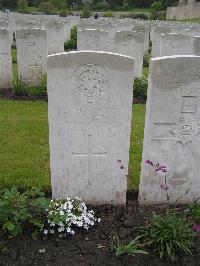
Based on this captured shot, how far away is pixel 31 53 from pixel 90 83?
6.06 meters

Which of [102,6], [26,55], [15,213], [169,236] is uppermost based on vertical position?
[102,6]

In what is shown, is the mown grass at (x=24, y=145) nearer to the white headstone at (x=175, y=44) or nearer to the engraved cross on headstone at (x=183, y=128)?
the engraved cross on headstone at (x=183, y=128)

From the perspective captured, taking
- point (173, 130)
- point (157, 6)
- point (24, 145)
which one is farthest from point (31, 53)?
point (157, 6)

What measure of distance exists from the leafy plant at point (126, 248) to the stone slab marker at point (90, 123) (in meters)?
0.85

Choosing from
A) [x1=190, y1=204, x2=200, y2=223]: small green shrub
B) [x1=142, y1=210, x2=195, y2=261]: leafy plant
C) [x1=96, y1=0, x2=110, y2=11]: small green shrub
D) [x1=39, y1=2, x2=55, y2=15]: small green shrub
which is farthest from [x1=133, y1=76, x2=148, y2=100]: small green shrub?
[x1=96, y1=0, x2=110, y2=11]: small green shrub

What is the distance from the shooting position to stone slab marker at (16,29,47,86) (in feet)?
31.9

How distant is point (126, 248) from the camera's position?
3.99 meters

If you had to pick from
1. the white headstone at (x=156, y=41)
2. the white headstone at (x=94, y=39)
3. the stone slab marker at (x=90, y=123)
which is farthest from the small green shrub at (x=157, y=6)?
the stone slab marker at (x=90, y=123)

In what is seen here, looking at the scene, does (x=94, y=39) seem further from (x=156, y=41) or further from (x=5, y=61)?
(x=156, y=41)

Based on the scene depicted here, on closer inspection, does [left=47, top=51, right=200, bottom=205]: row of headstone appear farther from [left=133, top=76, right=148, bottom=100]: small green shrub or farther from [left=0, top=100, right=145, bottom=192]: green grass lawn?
[left=133, top=76, right=148, bottom=100]: small green shrub

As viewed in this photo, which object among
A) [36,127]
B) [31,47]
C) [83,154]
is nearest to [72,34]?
[31,47]

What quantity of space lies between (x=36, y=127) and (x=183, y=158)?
368 cm

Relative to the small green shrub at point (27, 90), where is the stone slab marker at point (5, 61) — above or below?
above

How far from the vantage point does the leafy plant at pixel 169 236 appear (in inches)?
158
